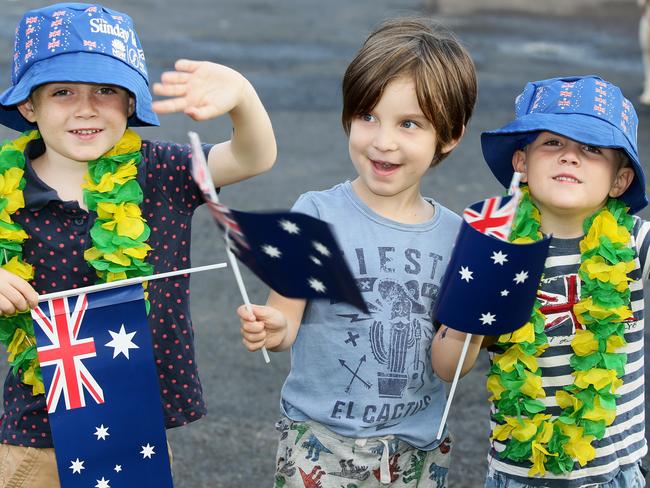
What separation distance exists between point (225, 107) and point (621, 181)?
3.80ft

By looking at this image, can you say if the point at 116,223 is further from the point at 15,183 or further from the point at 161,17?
the point at 161,17

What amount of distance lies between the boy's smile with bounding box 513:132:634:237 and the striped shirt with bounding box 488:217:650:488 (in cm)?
8

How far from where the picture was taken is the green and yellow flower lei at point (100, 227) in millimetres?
3133

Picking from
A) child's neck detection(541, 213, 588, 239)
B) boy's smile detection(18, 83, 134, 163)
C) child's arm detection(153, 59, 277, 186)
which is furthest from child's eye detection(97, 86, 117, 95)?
child's neck detection(541, 213, 588, 239)

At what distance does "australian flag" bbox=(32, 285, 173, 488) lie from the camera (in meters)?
3.13

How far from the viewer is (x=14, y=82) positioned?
3223 mm

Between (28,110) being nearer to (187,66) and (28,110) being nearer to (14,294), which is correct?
(14,294)

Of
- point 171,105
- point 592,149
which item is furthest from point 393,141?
point 171,105

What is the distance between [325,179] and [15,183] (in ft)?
17.4

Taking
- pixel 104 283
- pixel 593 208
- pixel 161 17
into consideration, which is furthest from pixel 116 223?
pixel 161 17

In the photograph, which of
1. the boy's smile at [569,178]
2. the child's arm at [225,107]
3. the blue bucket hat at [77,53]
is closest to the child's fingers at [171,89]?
the child's arm at [225,107]

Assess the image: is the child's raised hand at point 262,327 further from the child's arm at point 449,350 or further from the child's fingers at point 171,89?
the child's fingers at point 171,89

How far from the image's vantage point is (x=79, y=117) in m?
3.13

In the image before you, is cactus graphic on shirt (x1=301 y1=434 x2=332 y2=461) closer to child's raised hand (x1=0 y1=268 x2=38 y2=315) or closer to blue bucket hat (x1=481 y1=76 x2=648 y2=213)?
child's raised hand (x1=0 y1=268 x2=38 y2=315)
